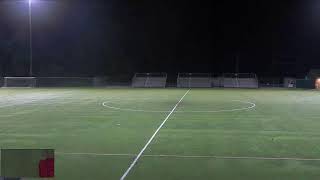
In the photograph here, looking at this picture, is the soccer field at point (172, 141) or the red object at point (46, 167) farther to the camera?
the soccer field at point (172, 141)

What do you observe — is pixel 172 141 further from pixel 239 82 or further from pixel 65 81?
pixel 65 81

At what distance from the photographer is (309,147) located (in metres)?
12.4

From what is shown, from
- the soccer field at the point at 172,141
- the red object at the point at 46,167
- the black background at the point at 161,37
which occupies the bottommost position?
the soccer field at the point at 172,141

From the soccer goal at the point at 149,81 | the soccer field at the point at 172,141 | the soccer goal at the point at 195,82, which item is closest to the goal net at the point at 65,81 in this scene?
the soccer goal at the point at 149,81

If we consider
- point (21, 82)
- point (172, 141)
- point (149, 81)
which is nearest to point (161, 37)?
point (149, 81)

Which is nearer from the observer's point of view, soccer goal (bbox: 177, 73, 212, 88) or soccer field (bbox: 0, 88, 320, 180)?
soccer field (bbox: 0, 88, 320, 180)

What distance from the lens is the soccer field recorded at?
374 inches

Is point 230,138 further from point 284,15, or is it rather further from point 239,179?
point 284,15

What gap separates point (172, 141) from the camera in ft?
42.9

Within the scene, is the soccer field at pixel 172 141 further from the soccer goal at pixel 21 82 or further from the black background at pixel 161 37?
the black background at pixel 161 37

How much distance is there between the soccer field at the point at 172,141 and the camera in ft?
31.1

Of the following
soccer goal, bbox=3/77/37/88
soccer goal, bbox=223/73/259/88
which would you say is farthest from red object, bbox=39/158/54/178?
soccer goal, bbox=223/73/259/88

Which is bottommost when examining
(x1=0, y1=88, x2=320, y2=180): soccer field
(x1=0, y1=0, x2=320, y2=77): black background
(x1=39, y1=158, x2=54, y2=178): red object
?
(x1=0, y1=88, x2=320, y2=180): soccer field

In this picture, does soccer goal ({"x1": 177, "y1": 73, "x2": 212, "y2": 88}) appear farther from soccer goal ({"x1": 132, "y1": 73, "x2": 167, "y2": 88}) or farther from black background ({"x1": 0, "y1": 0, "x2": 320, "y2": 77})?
black background ({"x1": 0, "y1": 0, "x2": 320, "y2": 77})
